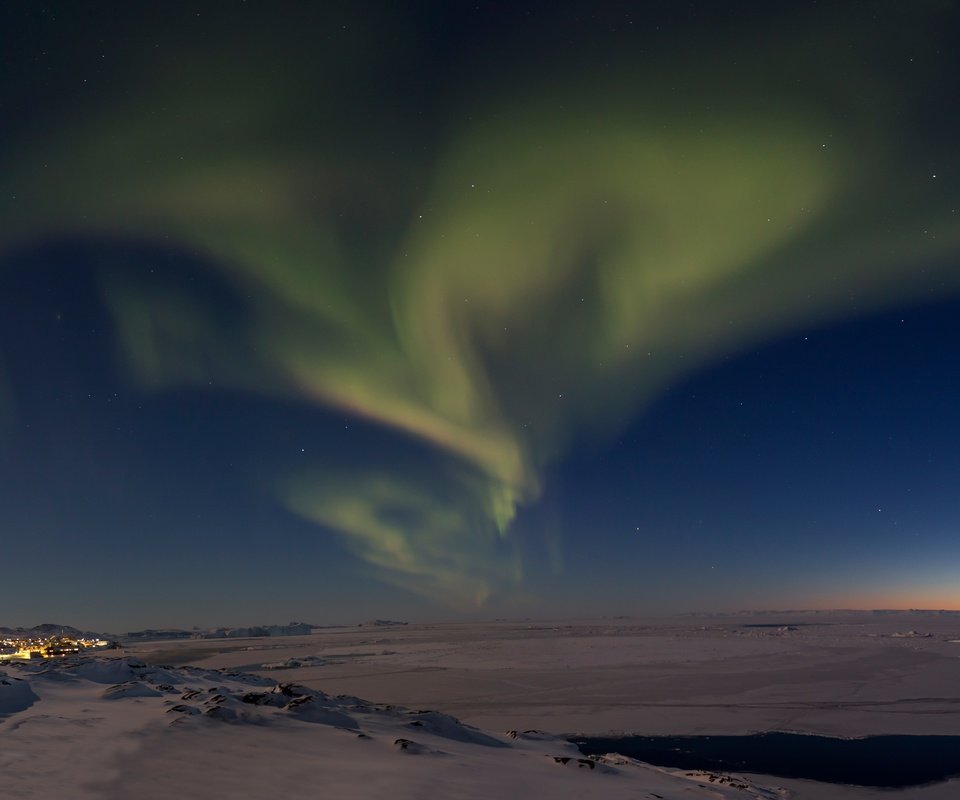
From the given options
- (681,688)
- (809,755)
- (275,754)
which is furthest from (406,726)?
(681,688)

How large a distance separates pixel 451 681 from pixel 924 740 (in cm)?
2872

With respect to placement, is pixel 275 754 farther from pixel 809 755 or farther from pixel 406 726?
pixel 809 755

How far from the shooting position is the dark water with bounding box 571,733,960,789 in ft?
64.1

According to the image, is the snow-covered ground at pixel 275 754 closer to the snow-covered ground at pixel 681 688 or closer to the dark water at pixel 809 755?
the dark water at pixel 809 755

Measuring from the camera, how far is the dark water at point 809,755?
1955cm

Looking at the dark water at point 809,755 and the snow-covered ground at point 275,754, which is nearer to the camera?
the snow-covered ground at point 275,754

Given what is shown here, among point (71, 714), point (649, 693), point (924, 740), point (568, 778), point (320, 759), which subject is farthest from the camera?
point (649, 693)

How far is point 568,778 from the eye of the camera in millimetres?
15734

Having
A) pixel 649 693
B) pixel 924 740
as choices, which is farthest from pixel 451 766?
pixel 649 693

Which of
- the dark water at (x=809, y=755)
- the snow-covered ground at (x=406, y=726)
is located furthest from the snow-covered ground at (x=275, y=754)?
the dark water at (x=809, y=755)

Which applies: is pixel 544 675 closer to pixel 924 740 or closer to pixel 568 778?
pixel 924 740

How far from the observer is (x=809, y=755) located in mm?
22094

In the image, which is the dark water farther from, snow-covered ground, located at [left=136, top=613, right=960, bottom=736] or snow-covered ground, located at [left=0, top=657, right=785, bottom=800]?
snow-covered ground, located at [left=0, top=657, right=785, bottom=800]

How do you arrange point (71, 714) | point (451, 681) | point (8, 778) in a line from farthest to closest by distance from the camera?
point (451, 681)
point (71, 714)
point (8, 778)
